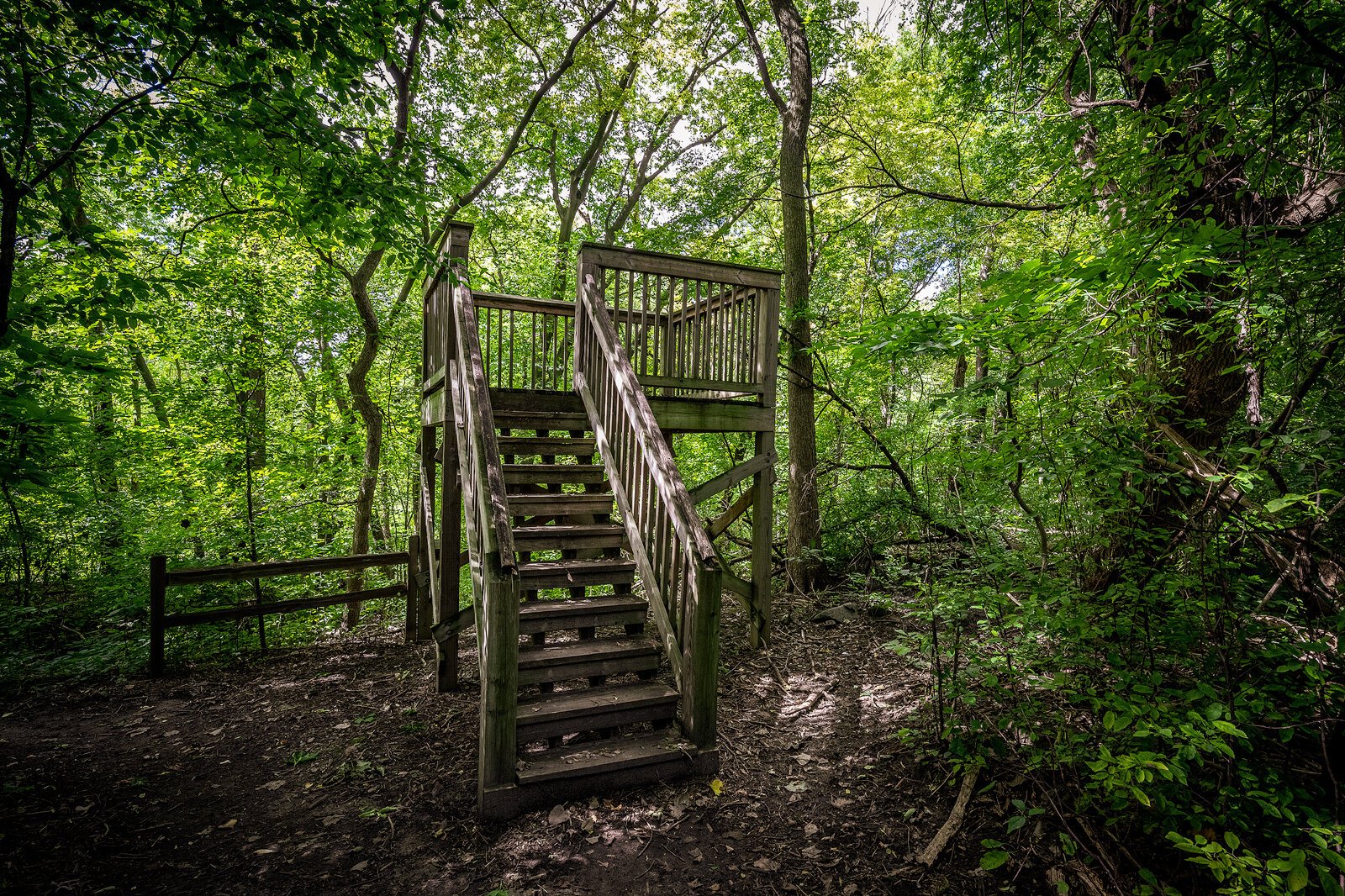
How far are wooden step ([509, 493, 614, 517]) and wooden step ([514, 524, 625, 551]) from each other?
0.61 ft

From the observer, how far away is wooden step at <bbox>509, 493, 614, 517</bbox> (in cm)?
474

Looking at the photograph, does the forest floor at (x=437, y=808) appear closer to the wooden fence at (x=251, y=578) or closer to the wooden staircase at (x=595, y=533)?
the wooden staircase at (x=595, y=533)

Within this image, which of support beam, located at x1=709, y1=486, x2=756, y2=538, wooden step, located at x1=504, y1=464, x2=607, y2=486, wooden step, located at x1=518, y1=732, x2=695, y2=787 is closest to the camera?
wooden step, located at x1=518, y1=732, x2=695, y2=787

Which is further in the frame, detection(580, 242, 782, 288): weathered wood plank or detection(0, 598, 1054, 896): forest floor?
detection(580, 242, 782, 288): weathered wood plank

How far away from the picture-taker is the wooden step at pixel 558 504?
474cm

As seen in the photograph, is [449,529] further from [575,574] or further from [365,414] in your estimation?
[365,414]

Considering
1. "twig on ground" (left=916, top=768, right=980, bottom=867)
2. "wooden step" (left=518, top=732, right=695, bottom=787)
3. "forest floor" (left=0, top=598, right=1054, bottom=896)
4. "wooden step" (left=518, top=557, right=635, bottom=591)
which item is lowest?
"forest floor" (left=0, top=598, right=1054, bottom=896)

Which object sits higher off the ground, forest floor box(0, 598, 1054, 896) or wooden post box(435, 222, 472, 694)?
wooden post box(435, 222, 472, 694)

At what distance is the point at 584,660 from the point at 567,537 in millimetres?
1026

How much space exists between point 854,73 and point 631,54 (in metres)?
4.05


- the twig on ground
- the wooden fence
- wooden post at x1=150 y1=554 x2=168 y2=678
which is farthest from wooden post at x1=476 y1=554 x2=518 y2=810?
wooden post at x1=150 y1=554 x2=168 y2=678

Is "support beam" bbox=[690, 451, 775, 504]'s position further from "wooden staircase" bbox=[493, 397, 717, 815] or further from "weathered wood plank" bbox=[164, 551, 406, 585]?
"weathered wood plank" bbox=[164, 551, 406, 585]

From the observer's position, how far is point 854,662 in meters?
5.57

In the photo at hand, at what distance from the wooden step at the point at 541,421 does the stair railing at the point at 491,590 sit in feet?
2.87
